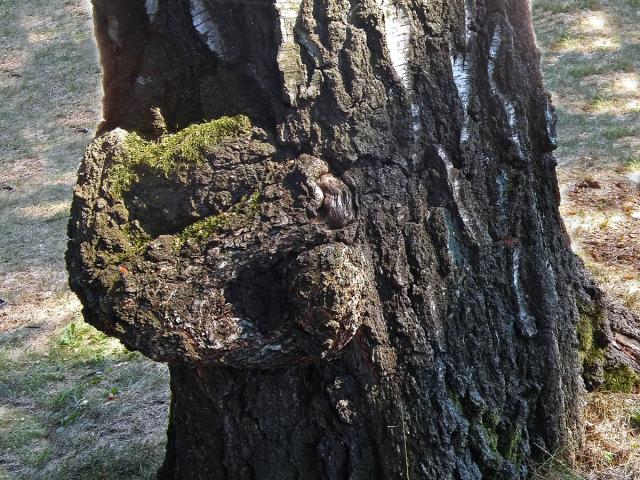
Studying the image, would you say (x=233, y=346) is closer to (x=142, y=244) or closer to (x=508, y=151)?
(x=142, y=244)

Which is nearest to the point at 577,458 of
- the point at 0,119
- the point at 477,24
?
the point at 477,24

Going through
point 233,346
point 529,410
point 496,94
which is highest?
point 496,94

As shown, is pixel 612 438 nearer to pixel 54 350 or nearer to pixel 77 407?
pixel 77 407

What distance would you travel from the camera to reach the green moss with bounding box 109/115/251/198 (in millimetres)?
2066

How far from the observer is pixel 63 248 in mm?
6152

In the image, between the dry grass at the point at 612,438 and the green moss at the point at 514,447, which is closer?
the green moss at the point at 514,447

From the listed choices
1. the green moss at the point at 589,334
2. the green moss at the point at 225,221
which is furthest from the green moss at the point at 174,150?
the green moss at the point at 589,334

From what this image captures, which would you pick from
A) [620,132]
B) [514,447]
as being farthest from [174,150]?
[620,132]

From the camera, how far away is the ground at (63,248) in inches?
124

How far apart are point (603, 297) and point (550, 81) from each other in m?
4.81

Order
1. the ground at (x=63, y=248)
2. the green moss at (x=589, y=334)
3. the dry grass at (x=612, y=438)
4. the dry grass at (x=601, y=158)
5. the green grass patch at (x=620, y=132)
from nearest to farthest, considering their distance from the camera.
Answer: the dry grass at (x=612, y=438)
the dry grass at (x=601, y=158)
the green moss at (x=589, y=334)
the ground at (x=63, y=248)
the green grass patch at (x=620, y=132)

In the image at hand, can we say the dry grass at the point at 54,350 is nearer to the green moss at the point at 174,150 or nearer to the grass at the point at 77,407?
the grass at the point at 77,407

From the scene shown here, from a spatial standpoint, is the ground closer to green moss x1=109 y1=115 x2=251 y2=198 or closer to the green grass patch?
the green grass patch

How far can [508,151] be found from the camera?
2.30 m
